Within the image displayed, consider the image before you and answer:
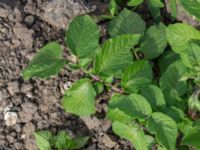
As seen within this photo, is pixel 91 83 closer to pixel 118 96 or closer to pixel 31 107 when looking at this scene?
pixel 118 96

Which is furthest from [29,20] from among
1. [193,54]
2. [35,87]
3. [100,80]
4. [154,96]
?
[193,54]

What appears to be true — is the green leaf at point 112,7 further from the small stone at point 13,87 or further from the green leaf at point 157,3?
the small stone at point 13,87

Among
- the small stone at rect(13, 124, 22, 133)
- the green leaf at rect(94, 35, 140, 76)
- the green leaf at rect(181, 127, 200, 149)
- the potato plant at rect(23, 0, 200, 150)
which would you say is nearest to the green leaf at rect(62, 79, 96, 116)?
the potato plant at rect(23, 0, 200, 150)

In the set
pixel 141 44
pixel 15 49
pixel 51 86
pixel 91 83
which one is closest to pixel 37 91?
pixel 51 86

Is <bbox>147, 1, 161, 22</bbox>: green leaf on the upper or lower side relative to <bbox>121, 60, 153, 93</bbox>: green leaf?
upper

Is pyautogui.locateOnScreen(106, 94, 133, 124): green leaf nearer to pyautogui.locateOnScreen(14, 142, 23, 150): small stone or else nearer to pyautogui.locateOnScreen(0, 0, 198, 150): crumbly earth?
pyautogui.locateOnScreen(0, 0, 198, 150): crumbly earth

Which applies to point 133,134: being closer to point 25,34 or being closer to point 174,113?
point 174,113

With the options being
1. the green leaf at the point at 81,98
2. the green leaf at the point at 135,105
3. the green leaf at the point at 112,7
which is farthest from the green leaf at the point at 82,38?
the green leaf at the point at 112,7
